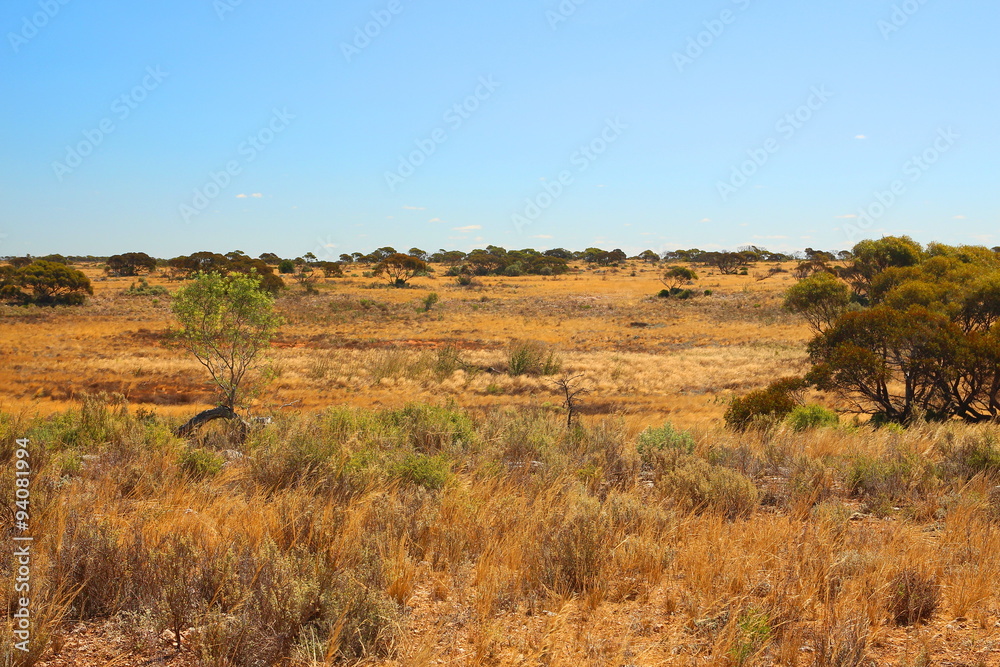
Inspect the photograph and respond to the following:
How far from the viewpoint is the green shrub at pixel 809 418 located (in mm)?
12156

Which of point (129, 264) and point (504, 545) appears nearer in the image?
point (504, 545)

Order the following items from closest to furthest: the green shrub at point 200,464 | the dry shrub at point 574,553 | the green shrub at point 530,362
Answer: the dry shrub at point 574,553 → the green shrub at point 200,464 → the green shrub at point 530,362

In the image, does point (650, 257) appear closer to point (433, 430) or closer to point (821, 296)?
point (821, 296)

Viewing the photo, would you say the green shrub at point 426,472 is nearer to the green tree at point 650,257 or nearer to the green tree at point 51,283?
the green tree at point 51,283

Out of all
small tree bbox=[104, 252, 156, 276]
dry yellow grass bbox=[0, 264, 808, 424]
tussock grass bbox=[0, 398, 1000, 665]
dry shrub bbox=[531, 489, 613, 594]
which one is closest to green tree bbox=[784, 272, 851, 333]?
dry yellow grass bbox=[0, 264, 808, 424]

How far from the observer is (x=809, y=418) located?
42.3ft

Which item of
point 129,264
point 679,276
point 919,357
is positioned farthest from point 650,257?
point 919,357

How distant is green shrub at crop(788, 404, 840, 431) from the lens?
1216cm

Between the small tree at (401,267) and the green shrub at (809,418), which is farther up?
the small tree at (401,267)

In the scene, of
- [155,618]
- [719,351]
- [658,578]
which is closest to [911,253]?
[719,351]

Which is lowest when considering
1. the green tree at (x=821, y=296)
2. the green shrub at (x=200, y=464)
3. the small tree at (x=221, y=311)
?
the green shrub at (x=200, y=464)

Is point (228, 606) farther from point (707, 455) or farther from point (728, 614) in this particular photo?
point (707, 455)
